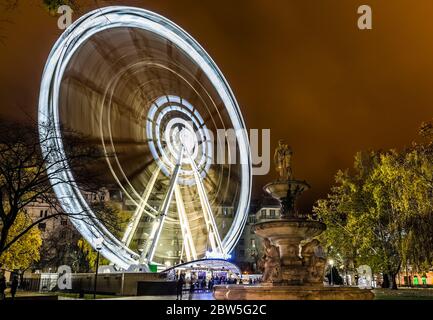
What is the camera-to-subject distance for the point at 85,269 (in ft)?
155

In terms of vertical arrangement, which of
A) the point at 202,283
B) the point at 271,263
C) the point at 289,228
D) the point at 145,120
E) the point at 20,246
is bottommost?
the point at 202,283

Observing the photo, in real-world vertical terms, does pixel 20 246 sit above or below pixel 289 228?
below

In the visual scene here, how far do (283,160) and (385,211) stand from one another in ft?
53.2

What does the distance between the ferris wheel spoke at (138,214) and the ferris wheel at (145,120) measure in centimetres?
6

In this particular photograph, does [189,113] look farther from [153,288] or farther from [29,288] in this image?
[29,288]

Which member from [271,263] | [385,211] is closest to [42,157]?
[271,263]

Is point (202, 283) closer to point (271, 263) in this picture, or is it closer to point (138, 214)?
point (138, 214)

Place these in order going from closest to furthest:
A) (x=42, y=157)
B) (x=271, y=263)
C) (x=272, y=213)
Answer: (x=271, y=263), (x=42, y=157), (x=272, y=213)

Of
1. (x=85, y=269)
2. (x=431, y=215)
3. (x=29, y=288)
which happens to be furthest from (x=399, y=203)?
(x=85, y=269)

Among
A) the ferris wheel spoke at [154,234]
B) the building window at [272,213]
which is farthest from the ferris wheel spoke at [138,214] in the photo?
the building window at [272,213]

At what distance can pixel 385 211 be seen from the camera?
2902 centimetres

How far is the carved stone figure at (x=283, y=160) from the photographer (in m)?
15.9

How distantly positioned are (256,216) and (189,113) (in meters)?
54.2
